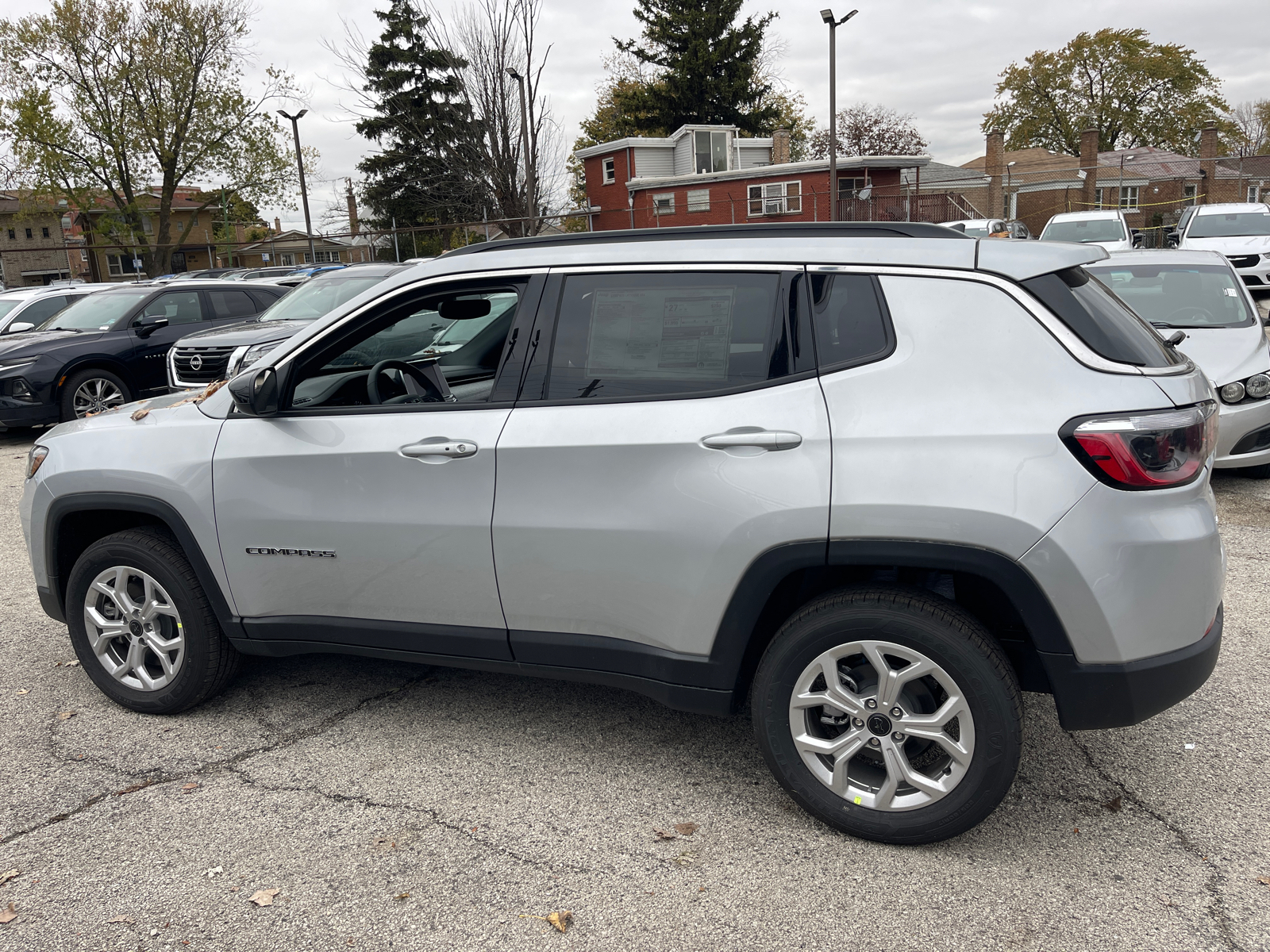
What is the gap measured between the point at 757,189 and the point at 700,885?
3932 cm

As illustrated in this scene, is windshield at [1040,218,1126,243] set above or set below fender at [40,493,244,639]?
above

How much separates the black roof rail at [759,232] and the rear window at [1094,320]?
0.31 m

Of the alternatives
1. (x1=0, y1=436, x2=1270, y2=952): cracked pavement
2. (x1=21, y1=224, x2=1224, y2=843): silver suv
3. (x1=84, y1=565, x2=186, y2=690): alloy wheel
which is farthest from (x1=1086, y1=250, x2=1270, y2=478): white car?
(x1=84, y1=565, x2=186, y2=690): alloy wheel

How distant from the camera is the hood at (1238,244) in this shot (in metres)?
17.9

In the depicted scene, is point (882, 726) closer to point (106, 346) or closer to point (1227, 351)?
point (1227, 351)

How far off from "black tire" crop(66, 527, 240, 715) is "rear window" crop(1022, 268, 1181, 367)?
320 centimetres

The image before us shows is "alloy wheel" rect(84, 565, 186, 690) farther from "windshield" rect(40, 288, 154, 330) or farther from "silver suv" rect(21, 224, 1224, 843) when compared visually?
"windshield" rect(40, 288, 154, 330)

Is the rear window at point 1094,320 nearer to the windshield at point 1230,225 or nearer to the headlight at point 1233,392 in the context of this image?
the headlight at point 1233,392

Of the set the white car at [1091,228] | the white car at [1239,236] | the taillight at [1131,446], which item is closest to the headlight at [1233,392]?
the taillight at [1131,446]

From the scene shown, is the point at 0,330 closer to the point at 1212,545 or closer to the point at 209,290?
the point at 209,290

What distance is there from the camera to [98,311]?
11.7m

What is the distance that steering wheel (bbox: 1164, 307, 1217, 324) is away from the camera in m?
7.43

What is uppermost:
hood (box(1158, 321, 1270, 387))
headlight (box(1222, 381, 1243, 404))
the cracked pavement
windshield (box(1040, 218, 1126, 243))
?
windshield (box(1040, 218, 1126, 243))

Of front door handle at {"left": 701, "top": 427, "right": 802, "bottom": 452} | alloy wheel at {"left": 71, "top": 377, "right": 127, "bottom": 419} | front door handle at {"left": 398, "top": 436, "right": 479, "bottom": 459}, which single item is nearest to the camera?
front door handle at {"left": 701, "top": 427, "right": 802, "bottom": 452}
